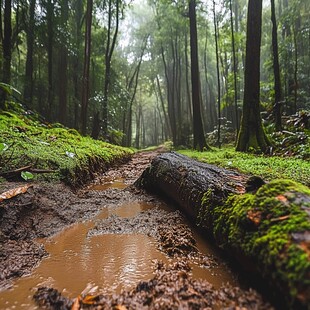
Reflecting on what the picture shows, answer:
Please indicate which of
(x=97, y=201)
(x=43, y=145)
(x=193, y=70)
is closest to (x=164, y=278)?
(x=97, y=201)

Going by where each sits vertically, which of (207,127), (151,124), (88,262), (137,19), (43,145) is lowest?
(88,262)

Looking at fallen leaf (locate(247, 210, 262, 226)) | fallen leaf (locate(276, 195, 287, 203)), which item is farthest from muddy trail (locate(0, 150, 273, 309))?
fallen leaf (locate(276, 195, 287, 203))

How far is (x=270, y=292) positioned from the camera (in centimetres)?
134

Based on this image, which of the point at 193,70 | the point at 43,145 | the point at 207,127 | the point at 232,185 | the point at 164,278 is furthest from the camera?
the point at 207,127

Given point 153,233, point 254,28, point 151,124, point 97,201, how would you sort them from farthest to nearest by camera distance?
point 151,124, point 254,28, point 97,201, point 153,233

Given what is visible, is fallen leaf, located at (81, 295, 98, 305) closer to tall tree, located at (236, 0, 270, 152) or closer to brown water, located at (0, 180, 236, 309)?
brown water, located at (0, 180, 236, 309)

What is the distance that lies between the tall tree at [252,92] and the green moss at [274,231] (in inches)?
232

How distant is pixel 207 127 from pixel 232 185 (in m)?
25.1

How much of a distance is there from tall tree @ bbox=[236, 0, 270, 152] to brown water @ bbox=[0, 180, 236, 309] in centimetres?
575

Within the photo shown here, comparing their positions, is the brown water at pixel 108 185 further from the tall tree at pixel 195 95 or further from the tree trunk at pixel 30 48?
the tree trunk at pixel 30 48

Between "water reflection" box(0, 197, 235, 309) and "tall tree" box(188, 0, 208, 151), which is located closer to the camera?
"water reflection" box(0, 197, 235, 309)

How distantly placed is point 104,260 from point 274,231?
1368mm

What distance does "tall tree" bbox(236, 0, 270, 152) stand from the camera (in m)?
7.32

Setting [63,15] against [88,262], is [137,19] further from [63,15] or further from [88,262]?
[88,262]
